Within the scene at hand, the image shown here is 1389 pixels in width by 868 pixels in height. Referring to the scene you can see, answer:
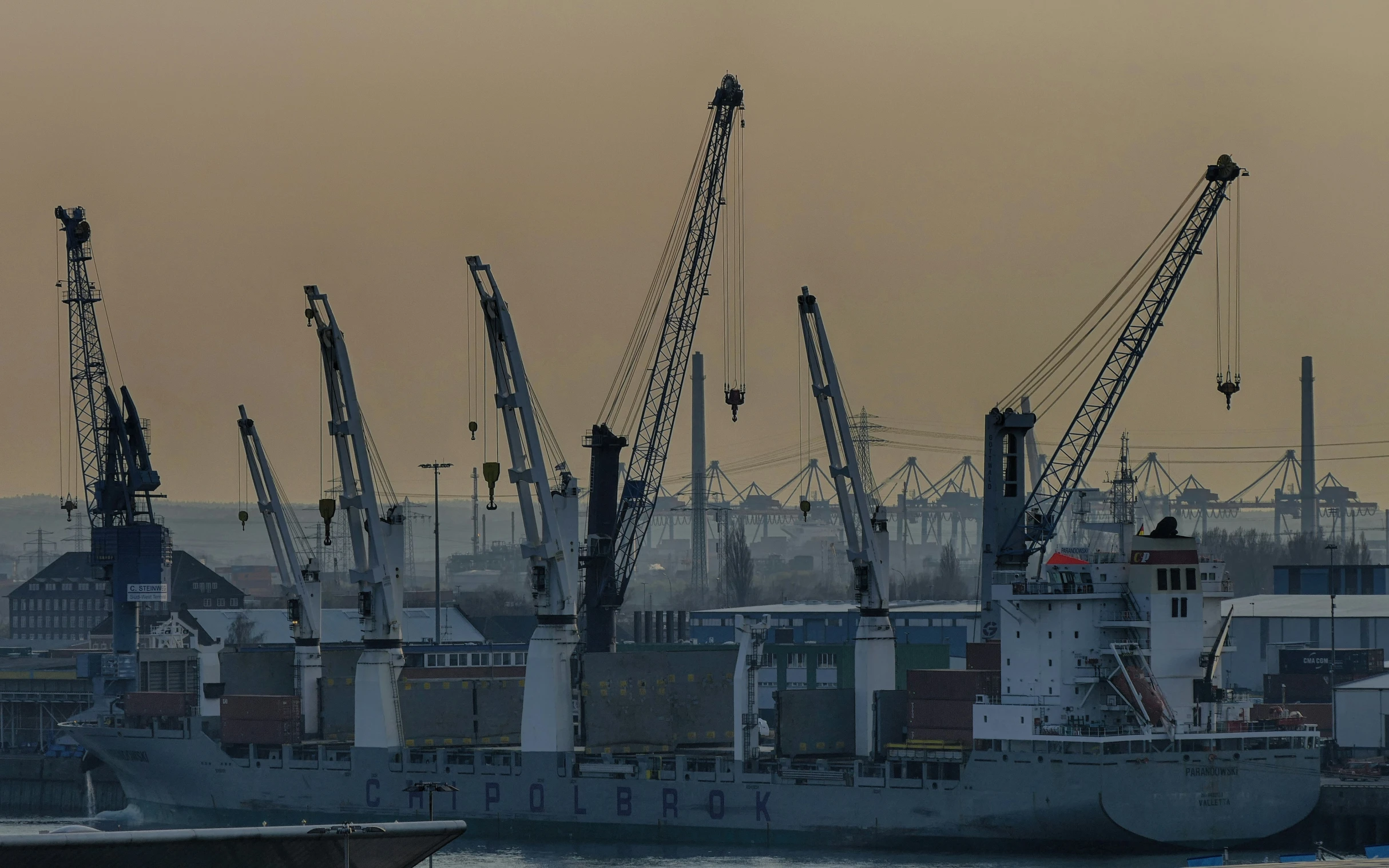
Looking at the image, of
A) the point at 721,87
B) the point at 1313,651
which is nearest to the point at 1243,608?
the point at 1313,651

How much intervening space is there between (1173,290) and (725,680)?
2163cm

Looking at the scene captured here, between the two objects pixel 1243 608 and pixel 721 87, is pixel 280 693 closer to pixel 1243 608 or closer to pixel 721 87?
pixel 721 87

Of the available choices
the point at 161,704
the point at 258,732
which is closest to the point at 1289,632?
the point at 258,732

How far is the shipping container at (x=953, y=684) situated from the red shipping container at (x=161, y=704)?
31732mm

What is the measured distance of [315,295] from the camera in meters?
87.1

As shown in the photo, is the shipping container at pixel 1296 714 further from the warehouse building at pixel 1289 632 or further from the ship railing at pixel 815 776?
the warehouse building at pixel 1289 632

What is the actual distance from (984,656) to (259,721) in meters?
28.1

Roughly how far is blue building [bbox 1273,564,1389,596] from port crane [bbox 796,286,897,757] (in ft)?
166

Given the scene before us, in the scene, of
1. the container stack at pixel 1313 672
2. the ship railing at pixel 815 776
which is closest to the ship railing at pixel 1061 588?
the ship railing at pixel 815 776

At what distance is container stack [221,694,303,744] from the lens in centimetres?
8825

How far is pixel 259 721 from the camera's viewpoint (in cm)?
8831

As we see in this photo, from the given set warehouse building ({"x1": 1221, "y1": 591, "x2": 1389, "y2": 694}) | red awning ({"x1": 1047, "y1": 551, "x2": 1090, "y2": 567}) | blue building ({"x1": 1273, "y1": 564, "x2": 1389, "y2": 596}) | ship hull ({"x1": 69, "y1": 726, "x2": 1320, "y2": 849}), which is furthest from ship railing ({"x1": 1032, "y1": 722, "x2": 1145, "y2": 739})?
blue building ({"x1": 1273, "y1": 564, "x2": 1389, "y2": 596})

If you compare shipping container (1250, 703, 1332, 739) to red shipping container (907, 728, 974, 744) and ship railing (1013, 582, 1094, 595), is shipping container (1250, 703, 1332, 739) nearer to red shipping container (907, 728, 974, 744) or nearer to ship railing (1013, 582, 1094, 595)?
ship railing (1013, 582, 1094, 595)

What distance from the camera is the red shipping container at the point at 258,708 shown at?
88.5m
